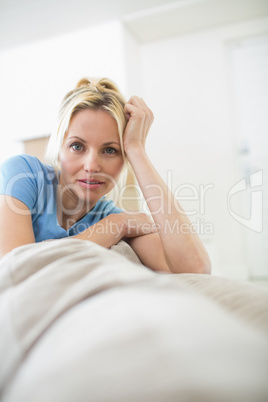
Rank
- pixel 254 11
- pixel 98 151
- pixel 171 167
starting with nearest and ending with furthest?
pixel 98 151, pixel 254 11, pixel 171 167

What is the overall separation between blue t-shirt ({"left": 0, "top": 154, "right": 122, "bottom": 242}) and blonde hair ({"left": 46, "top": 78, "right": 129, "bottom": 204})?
86 mm

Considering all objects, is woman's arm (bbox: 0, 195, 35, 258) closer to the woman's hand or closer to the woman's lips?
the woman's lips

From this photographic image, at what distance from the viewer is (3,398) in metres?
0.31

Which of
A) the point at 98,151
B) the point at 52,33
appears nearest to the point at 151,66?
the point at 52,33

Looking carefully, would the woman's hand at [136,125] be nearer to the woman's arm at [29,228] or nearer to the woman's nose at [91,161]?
the woman's nose at [91,161]

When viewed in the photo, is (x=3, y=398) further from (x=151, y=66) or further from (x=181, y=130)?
(x=151, y=66)

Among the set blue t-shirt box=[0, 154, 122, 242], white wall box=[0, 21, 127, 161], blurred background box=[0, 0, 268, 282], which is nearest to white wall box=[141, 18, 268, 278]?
blurred background box=[0, 0, 268, 282]

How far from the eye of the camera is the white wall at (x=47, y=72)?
3.51 meters

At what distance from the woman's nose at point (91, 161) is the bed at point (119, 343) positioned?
72 centimetres

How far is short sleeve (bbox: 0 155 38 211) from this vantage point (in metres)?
0.94

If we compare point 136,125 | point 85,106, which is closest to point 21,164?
point 85,106

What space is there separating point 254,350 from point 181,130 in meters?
3.57

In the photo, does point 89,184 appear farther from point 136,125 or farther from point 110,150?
point 136,125

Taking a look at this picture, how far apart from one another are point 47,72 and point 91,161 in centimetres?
308
